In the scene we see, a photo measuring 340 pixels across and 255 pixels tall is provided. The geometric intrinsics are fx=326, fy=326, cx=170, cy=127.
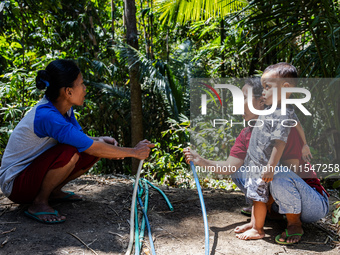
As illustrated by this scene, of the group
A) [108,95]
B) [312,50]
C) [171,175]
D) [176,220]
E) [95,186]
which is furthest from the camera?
[108,95]

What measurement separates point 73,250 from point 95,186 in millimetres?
1168

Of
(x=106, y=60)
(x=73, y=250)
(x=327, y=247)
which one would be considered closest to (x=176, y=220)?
(x=73, y=250)

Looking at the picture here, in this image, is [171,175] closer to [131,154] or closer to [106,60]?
[131,154]

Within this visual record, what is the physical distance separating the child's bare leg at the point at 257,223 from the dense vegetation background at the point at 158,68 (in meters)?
1.66

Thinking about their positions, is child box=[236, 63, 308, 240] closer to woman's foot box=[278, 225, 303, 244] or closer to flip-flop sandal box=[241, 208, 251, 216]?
woman's foot box=[278, 225, 303, 244]

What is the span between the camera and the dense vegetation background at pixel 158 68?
3.71 metres

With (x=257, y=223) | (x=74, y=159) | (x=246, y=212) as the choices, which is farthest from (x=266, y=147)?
(x=74, y=159)

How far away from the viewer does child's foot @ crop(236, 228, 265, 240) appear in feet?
6.88

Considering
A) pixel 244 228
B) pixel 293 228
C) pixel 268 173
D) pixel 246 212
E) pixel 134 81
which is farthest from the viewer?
pixel 134 81

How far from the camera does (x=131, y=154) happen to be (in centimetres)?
225

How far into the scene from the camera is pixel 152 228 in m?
2.27

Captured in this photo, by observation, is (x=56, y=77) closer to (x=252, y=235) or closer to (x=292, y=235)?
(x=252, y=235)

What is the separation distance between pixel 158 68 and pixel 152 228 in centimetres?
289

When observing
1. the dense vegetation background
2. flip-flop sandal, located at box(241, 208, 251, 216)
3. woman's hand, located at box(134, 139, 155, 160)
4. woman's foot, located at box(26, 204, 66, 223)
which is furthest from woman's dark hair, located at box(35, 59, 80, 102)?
the dense vegetation background
